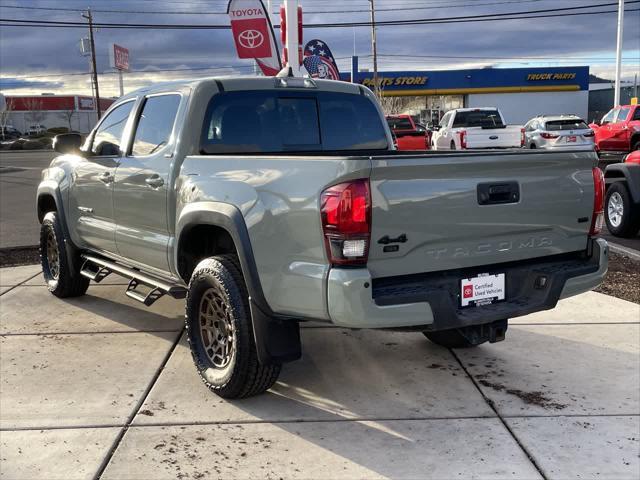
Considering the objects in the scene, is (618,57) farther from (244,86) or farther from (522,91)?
(244,86)

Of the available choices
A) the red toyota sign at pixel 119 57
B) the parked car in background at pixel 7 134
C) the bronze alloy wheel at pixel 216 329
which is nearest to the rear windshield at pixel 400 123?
the bronze alloy wheel at pixel 216 329

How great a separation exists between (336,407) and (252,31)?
34.4ft

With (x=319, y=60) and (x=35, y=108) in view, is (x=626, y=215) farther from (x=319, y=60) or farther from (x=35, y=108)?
(x=35, y=108)

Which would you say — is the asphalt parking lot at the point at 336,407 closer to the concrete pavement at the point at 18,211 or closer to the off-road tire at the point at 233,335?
the off-road tire at the point at 233,335

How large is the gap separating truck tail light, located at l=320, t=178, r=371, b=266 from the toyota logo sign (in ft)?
34.7

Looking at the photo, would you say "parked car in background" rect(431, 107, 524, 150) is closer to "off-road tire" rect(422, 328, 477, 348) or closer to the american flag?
the american flag

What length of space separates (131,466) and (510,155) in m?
2.69

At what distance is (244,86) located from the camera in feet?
16.3

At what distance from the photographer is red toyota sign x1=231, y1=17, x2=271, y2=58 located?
13.2 meters

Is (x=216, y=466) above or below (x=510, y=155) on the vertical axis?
below

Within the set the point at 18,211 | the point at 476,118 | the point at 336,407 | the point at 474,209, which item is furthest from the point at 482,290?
the point at 476,118

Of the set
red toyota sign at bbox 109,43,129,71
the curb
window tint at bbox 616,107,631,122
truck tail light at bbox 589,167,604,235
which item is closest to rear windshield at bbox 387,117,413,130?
window tint at bbox 616,107,631,122

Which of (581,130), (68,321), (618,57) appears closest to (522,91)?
(618,57)

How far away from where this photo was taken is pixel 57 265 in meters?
7.03
